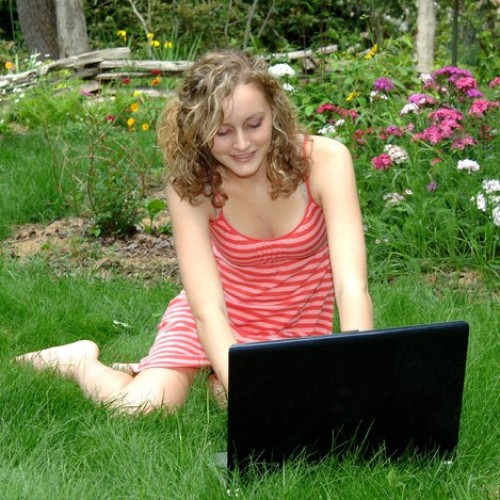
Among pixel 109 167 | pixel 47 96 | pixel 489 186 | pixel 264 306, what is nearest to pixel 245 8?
pixel 47 96

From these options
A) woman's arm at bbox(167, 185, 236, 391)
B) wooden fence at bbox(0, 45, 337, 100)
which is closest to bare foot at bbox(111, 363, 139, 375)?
woman's arm at bbox(167, 185, 236, 391)

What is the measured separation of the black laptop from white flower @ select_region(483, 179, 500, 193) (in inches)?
Result: 72.0

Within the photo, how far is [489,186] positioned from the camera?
13.5 ft

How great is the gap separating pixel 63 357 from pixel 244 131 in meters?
1.06

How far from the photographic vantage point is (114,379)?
312 centimetres

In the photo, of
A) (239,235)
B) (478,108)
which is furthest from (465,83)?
→ (239,235)

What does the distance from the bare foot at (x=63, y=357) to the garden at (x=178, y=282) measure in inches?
4.7

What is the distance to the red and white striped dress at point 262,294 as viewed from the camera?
309cm

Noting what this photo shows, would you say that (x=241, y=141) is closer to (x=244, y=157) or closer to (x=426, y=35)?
(x=244, y=157)

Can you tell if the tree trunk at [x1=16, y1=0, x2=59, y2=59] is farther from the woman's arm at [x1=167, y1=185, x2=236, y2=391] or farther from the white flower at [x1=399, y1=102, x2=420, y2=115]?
the woman's arm at [x1=167, y1=185, x2=236, y2=391]

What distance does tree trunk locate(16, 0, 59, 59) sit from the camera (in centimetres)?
1144

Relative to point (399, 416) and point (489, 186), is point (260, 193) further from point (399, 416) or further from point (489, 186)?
point (489, 186)

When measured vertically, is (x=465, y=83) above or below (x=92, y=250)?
above

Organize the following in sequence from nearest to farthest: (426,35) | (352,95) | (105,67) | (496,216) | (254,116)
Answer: (254,116) → (496,216) → (352,95) → (105,67) → (426,35)
